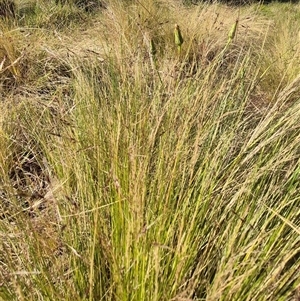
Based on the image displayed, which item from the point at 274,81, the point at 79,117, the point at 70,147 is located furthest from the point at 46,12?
the point at 70,147

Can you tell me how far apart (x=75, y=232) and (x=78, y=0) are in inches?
159

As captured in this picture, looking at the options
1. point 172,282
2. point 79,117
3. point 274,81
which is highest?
point 172,282

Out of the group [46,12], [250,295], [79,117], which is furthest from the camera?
[46,12]

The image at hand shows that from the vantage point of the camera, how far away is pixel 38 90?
253 cm

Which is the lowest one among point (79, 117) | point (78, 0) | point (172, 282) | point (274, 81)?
point (78, 0)

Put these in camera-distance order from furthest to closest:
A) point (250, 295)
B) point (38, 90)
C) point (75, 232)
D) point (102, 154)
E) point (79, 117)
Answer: point (38, 90) → point (79, 117) → point (102, 154) → point (75, 232) → point (250, 295)

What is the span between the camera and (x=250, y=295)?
99 cm

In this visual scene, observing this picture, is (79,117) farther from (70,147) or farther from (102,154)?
(102,154)

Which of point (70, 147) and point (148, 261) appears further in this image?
point (70, 147)

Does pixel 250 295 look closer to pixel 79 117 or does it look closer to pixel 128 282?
pixel 128 282

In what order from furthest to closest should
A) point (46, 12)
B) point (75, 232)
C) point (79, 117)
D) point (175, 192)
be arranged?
point (46, 12) < point (79, 117) < point (175, 192) < point (75, 232)

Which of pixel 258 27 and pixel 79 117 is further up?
pixel 79 117

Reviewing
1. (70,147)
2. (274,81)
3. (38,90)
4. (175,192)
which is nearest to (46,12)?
(38,90)

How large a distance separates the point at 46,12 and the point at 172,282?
3464mm
